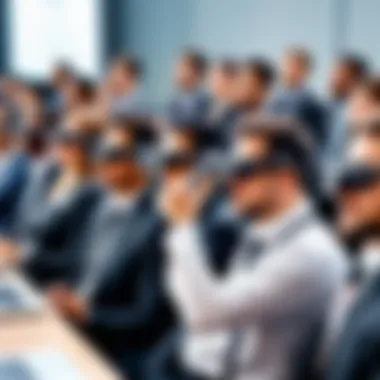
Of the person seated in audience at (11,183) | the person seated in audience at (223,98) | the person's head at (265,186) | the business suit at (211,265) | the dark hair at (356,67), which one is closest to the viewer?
the person's head at (265,186)

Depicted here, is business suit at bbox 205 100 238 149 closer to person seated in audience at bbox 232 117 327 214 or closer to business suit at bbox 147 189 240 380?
person seated in audience at bbox 232 117 327 214

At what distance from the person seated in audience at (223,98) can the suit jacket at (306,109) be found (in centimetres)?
29

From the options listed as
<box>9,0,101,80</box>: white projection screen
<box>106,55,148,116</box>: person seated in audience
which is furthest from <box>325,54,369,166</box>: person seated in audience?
<box>9,0,101,80</box>: white projection screen

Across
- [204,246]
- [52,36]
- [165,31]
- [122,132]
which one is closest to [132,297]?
[204,246]

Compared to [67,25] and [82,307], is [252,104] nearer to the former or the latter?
[82,307]

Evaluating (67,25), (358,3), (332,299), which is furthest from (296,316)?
(67,25)

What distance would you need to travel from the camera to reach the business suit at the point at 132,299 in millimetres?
3221

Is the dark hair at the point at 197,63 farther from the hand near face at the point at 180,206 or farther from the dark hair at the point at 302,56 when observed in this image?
the hand near face at the point at 180,206

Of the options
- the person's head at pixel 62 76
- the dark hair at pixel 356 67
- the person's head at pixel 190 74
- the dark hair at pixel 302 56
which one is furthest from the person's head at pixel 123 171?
the person's head at pixel 62 76

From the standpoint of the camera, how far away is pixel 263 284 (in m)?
2.51

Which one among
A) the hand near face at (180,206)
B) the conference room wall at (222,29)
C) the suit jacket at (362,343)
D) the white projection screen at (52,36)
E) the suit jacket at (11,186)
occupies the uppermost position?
the white projection screen at (52,36)

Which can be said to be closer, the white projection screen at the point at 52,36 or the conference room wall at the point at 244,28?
the conference room wall at the point at 244,28

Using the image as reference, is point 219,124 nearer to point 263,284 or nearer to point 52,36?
point 263,284

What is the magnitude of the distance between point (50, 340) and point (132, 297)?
68 centimetres
